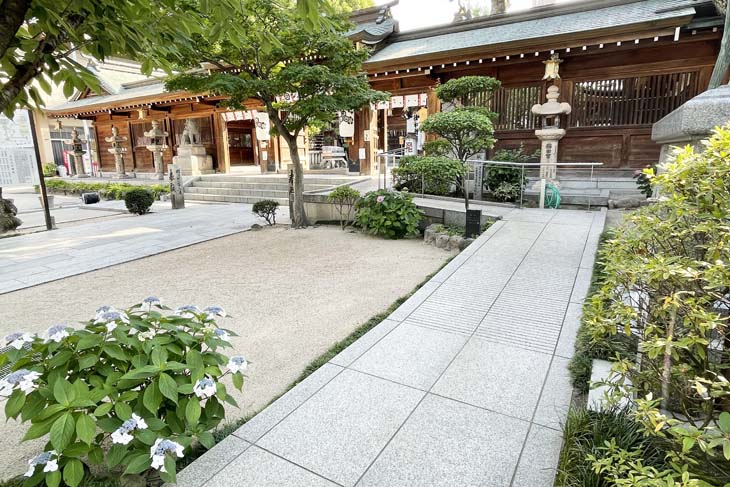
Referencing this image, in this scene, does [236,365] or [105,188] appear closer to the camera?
[236,365]

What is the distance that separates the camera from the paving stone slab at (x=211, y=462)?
1947mm

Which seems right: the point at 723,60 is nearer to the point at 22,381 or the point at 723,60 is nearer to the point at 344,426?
the point at 344,426

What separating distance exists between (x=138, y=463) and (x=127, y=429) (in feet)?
0.58

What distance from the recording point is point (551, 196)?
883 centimetres

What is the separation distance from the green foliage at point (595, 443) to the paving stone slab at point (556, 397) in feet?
0.65

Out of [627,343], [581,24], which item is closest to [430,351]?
[627,343]

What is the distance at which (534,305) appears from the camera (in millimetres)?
3914

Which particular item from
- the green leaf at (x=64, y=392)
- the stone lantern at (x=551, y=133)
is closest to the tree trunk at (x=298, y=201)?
the stone lantern at (x=551, y=133)

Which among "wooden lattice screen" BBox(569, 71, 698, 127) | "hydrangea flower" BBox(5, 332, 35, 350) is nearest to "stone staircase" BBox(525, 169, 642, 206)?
"wooden lattice screen" BBox(569, 71, 698, 127)

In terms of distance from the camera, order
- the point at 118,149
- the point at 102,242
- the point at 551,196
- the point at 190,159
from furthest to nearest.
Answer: the point at 118,149
the point at 190,159
the point at 551,196
the point at 102,242

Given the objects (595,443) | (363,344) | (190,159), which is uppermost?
(190,159)

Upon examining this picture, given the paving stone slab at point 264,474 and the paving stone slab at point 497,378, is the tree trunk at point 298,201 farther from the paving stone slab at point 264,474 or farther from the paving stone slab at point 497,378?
the paving stone slab at point 264,474

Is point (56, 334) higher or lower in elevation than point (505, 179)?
lower

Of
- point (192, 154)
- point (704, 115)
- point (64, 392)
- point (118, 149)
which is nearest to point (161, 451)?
point (64, 392)
